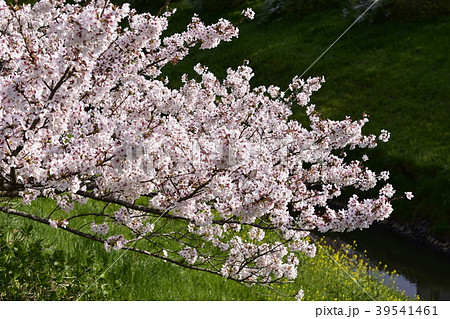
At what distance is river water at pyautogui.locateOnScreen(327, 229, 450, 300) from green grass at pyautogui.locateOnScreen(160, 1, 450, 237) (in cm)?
78

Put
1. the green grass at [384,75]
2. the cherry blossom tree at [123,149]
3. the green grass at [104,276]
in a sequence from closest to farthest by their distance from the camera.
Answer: the cherry blossom tree at [123,149] → the green grass at [104,276] → the green grass at [384,75]

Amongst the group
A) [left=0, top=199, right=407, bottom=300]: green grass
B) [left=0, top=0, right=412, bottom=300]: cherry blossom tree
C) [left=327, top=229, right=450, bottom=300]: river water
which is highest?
[left=0, top=0, right=412, bottom=300]: cherry blossom tree

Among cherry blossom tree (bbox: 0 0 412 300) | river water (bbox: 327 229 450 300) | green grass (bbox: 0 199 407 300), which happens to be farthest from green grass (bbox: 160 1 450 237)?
cherry blossom tree (bbox: 0 0 412 300)

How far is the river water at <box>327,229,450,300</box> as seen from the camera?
10.5m

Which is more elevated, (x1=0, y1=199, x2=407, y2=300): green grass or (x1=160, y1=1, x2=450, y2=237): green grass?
(x1=160, y1=1, x2=450, y2=237): green grass

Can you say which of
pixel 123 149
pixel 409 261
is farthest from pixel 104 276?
pixel 409 261

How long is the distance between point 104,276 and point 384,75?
1584 cm

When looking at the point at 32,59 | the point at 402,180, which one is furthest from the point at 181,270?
the point at 402,180

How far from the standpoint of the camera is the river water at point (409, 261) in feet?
34.4

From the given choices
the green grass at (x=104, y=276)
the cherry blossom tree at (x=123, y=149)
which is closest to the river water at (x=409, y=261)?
the green grass at (x=104, y=276)

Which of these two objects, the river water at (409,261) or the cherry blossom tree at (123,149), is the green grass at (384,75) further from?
the cherry blossom tree at (123,149)

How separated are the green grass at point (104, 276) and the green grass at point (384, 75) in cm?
457

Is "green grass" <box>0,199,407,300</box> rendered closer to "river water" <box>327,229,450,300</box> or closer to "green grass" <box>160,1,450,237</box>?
"river water" <box>327,229,450,300</box>

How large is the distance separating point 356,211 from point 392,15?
2015 cm
